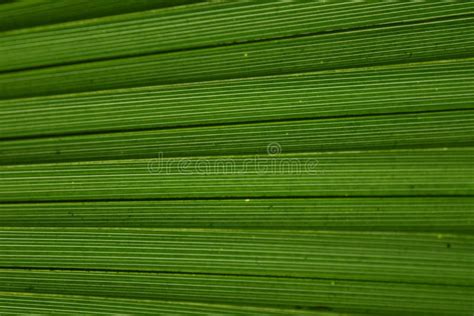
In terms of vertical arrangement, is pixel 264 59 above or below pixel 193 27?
below

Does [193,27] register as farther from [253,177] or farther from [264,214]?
[264,214]

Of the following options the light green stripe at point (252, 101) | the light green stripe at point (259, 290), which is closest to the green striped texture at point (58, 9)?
the light green stripe at point (252, 101)

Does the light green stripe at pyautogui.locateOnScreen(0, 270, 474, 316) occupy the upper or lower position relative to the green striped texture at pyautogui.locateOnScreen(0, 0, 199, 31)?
lower

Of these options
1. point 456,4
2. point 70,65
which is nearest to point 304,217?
point 456,4

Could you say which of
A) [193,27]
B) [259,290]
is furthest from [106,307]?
[193,27]

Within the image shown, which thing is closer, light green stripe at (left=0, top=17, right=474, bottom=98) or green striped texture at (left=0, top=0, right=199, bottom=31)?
light green stripe at (left=0, top=17, right=474, bottom=98)

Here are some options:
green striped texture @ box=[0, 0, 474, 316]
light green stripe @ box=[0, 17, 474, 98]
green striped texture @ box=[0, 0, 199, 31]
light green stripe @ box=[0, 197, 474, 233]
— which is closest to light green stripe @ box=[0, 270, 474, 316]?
green striped texture @ box=[0, 0, 474, 316]

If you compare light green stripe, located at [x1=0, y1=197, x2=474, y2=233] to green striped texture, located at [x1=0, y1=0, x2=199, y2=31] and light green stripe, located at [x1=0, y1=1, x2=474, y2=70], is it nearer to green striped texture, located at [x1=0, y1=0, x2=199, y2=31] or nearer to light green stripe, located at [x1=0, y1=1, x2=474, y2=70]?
light green stripe, located at [x1=0, y1=1, x2=474, y2=70]

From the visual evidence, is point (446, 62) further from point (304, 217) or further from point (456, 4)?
point (304, 217)
